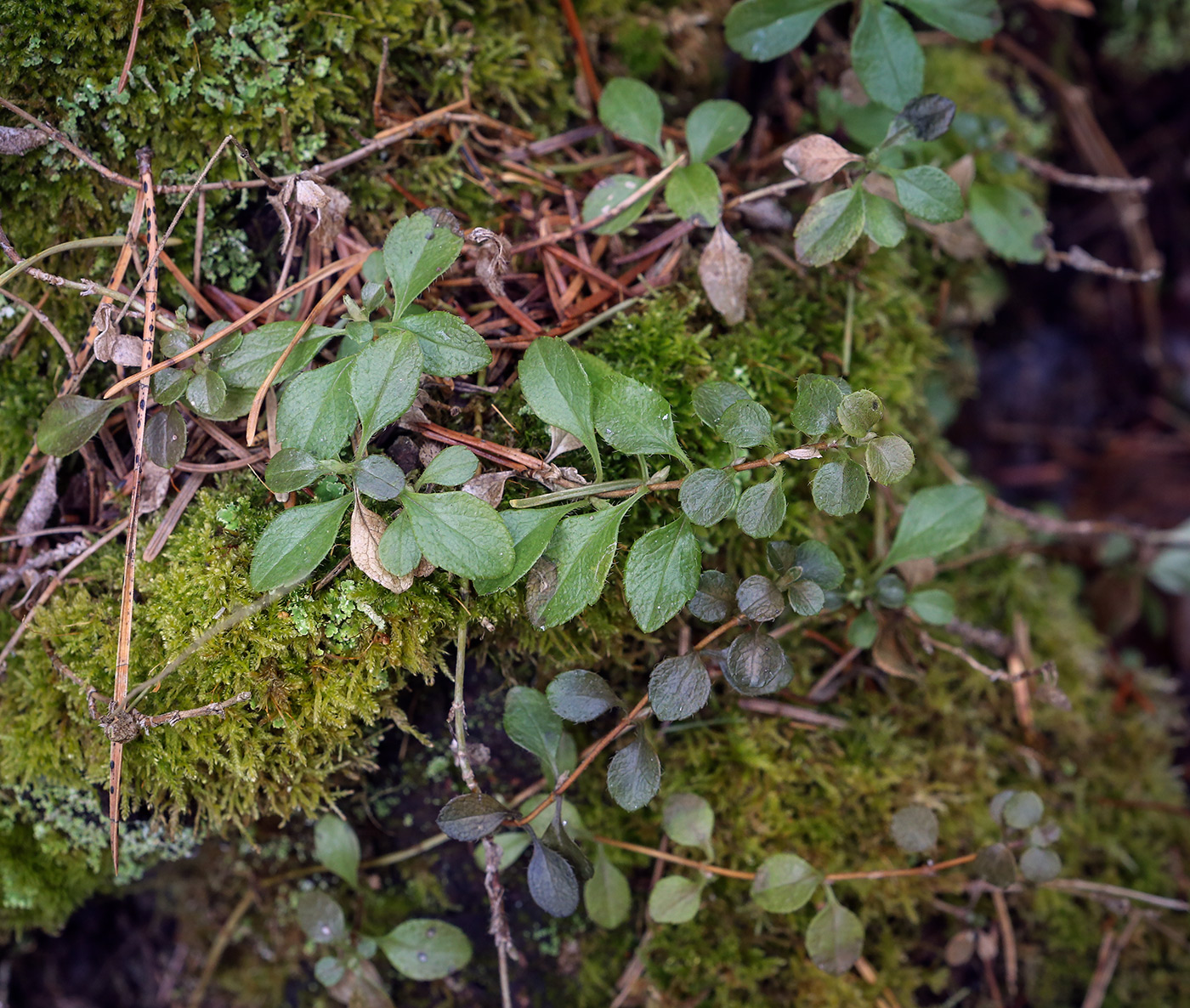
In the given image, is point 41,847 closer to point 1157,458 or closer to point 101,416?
point 101,416

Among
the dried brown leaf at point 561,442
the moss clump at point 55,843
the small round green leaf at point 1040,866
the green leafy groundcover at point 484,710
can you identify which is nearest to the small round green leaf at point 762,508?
the green leafy groundcover at point 484,710

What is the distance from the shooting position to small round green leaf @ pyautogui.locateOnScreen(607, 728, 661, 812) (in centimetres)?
159

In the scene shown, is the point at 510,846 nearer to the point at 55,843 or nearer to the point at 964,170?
the point at 55,843

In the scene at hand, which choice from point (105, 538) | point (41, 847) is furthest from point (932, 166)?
point (41, 847)

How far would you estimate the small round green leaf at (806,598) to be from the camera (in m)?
1.61

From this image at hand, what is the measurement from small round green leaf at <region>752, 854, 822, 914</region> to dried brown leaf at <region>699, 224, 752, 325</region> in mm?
1300

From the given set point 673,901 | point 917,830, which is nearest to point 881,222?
point 917,830

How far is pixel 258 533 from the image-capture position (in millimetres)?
1651

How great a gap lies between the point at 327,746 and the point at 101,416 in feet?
2.79

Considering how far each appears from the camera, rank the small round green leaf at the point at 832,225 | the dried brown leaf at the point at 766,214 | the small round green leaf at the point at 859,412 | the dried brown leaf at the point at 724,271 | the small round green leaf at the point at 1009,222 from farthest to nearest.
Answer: the small round green leaf at the point at 1009,222 < the dried brown leaf at the point at 766,214 < the dried brown leaf at the point at 724,271 < the small round green leaf at the point at 832,225 < the small round green leaf at the point at 859,412

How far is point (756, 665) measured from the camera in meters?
1.61

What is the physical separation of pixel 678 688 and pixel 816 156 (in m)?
1.25

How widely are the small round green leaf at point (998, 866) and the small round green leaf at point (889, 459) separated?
3.35ft

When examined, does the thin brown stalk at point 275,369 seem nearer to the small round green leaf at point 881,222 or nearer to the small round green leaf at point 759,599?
the small round green leaf at point 759,599
